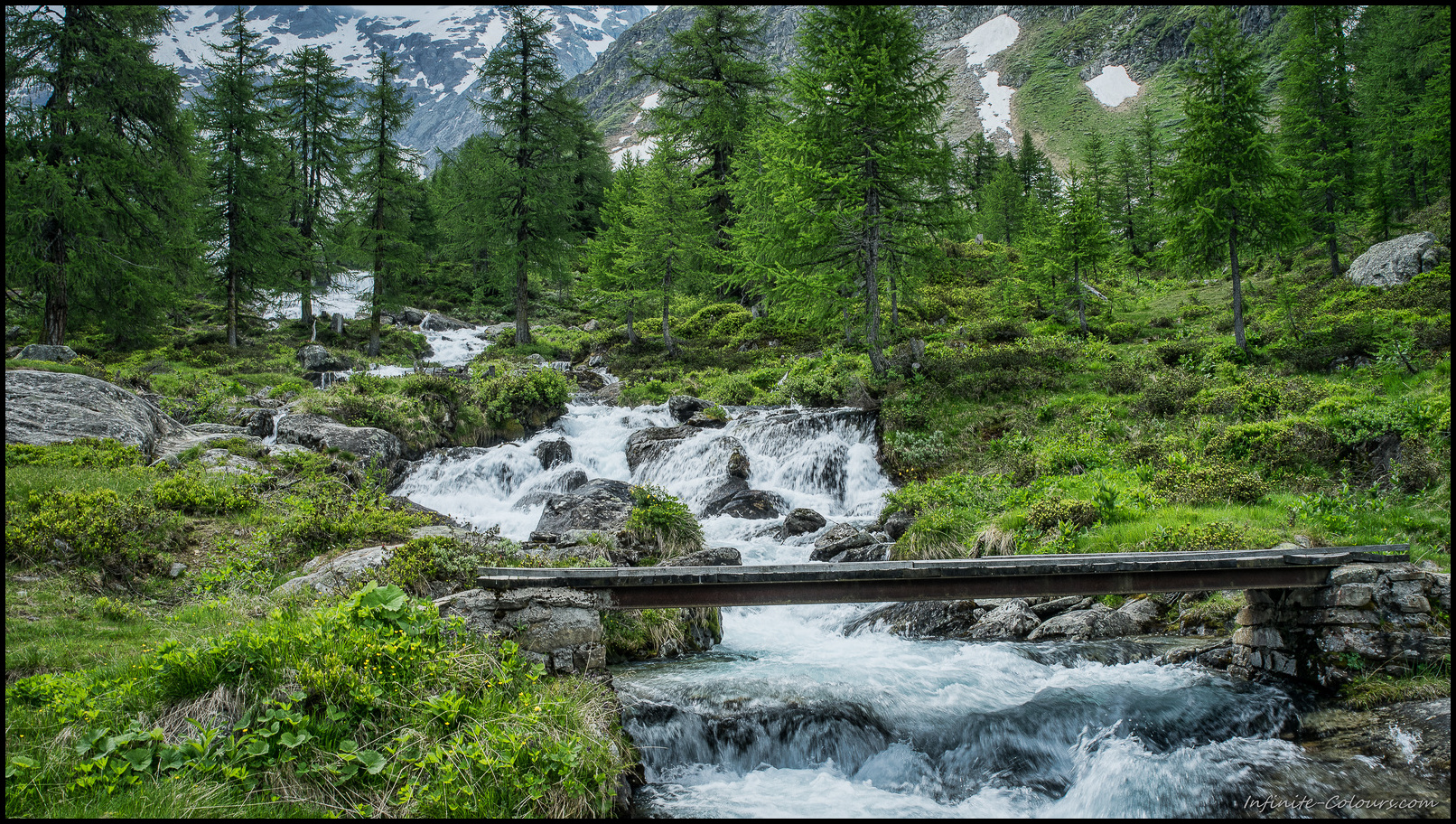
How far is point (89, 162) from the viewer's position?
19.0 meters

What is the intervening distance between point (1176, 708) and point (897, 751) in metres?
3.06

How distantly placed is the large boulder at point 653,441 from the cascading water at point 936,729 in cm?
884

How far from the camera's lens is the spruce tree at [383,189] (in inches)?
1228

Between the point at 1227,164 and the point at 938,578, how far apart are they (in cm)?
2044

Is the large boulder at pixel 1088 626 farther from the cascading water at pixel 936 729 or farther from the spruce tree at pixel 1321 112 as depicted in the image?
→ the spruce tree at pixel 1321 112

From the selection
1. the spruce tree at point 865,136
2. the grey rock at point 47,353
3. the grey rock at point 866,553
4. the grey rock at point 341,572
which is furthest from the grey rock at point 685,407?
the grey rock at point 47,353

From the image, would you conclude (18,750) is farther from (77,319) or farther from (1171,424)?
(77,319)

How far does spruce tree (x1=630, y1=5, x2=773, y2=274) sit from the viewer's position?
33406 mm

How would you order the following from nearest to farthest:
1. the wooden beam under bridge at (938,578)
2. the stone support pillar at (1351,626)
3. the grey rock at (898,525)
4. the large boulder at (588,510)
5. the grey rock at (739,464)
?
1. the stone support pillar at (1351,626)
2. the wooden beam under bridge at (938,578)
3. the grey rock at (898,525)
4. the large boulder at (588,510)
5. the grey rock at (739,464)

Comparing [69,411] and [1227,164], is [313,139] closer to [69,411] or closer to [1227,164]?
[69,411]

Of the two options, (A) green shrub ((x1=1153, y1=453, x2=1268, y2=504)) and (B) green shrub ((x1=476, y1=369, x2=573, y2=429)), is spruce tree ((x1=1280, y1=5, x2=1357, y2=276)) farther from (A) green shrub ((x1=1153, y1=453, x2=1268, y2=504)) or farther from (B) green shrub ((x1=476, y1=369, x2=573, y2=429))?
(B) green shrub ((x1=476, y1=369, x2=573, y2=429))

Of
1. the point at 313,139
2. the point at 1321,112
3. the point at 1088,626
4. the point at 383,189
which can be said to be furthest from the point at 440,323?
the point at 1321,112

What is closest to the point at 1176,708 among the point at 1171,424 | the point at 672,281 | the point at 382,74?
the point at 1171,424

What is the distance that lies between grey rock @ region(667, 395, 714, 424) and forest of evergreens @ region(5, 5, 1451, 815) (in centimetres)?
161
